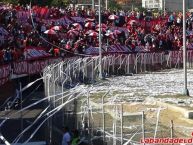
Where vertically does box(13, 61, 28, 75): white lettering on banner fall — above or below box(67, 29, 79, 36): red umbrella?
below

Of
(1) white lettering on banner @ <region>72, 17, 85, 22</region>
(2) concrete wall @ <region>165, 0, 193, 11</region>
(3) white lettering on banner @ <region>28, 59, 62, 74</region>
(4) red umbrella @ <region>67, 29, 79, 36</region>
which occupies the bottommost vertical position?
(3) white lettering on banner @ <region>28, 59, 62, 74</region>

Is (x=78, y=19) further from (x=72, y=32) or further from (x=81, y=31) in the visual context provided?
(x=72, y=32)

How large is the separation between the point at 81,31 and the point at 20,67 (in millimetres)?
14315

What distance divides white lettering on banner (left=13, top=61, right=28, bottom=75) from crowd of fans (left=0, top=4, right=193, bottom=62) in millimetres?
608

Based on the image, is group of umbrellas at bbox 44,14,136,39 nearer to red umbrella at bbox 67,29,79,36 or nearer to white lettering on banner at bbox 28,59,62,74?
red umbrella at bbox 67,29,79,36

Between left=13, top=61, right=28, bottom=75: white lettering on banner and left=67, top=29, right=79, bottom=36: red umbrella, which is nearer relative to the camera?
left=13, top=61, right=28, bottom=75: white lettering on banner

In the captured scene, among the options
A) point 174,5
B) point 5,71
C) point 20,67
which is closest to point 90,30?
point 20,67

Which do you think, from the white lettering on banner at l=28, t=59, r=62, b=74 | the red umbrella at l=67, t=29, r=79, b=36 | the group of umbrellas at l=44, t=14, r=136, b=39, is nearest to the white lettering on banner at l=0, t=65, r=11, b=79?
the white lettering on banner at l=28, t=59, r=62, b=74

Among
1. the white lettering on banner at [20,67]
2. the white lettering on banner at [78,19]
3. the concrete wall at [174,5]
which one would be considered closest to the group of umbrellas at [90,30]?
the white lettering on banner at [78,19]

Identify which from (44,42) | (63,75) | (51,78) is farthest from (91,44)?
(51,78)

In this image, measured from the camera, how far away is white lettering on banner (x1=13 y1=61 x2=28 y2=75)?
113ft

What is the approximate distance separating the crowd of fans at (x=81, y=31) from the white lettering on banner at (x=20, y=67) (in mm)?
608

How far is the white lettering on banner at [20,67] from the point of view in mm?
34328

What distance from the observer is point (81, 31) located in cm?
4875
